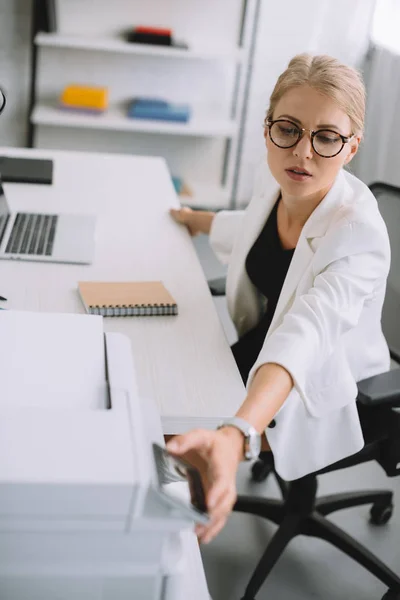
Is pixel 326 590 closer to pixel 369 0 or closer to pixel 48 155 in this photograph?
pixel 48 155

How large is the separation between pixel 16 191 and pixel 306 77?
93 centimetres

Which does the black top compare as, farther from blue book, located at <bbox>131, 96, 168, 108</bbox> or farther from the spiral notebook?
blue book, located at <bbox>131, 96, 168, 108</bbox>

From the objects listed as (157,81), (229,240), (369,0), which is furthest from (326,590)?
(369,0)

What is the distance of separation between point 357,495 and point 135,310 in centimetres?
92

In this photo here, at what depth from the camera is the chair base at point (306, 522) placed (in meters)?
1.69

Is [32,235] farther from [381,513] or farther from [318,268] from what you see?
[381,513]

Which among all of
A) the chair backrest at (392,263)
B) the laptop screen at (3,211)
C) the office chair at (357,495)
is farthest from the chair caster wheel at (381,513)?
the laptop screen at (3,211)

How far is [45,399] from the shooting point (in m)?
0.70

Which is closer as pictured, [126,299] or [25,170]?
[126,299]

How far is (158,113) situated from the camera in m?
3.70

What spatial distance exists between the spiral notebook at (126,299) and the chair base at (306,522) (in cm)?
62

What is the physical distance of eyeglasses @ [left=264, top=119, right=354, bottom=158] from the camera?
133cm

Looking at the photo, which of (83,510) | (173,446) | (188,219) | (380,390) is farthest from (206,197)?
(83,510)

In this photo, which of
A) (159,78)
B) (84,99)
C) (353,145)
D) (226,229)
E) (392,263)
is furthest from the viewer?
(159,78)
